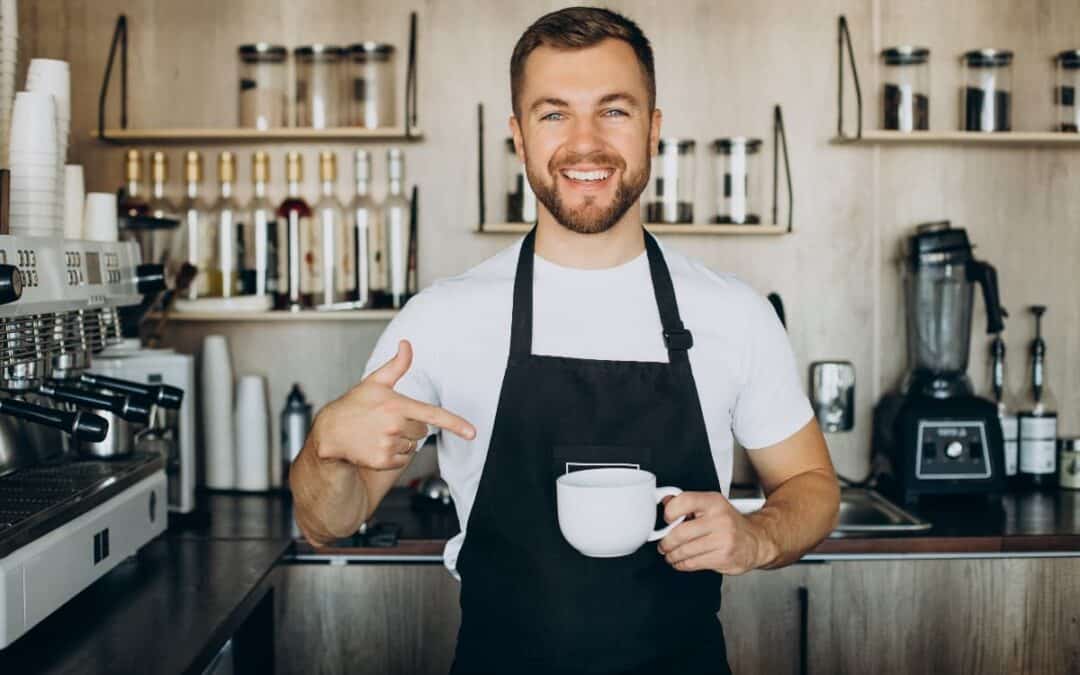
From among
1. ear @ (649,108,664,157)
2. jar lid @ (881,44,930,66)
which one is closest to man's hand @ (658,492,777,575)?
ear @ (649,108,664,157)

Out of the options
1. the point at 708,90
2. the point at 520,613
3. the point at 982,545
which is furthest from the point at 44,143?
the point at 982,545

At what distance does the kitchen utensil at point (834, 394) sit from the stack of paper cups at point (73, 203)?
6.16 ft

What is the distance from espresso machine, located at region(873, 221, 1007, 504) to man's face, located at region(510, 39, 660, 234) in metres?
1.35

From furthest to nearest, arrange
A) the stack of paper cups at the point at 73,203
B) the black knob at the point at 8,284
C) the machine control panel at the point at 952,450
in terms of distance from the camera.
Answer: the machine control panel at the point at 952,450
the stack of paper cups at the point at 73,203
the black knob at the point at 8,284

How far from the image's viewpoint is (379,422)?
124 centimetres

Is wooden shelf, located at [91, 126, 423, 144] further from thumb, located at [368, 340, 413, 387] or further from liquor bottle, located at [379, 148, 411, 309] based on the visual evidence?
thumb, located at [368, 340, 413, 387]

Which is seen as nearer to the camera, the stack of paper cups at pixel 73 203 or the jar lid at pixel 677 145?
the stack of paper cups at pixel 73 203

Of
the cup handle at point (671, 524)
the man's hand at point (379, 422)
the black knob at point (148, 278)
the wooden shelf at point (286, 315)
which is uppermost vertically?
the black knob at point (148, 278)

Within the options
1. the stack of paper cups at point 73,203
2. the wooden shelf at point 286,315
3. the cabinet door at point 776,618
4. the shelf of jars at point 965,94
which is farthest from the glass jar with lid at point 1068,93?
the stack of paper cups at point 73,203

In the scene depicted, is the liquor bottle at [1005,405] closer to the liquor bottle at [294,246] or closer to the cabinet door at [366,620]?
the cabinet door at [366,620]

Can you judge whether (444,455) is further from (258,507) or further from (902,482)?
(902,482)

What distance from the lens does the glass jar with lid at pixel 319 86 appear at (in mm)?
2725

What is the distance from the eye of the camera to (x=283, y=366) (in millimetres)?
2885

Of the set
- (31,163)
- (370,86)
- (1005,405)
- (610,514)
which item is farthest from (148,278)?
(1005,405)
